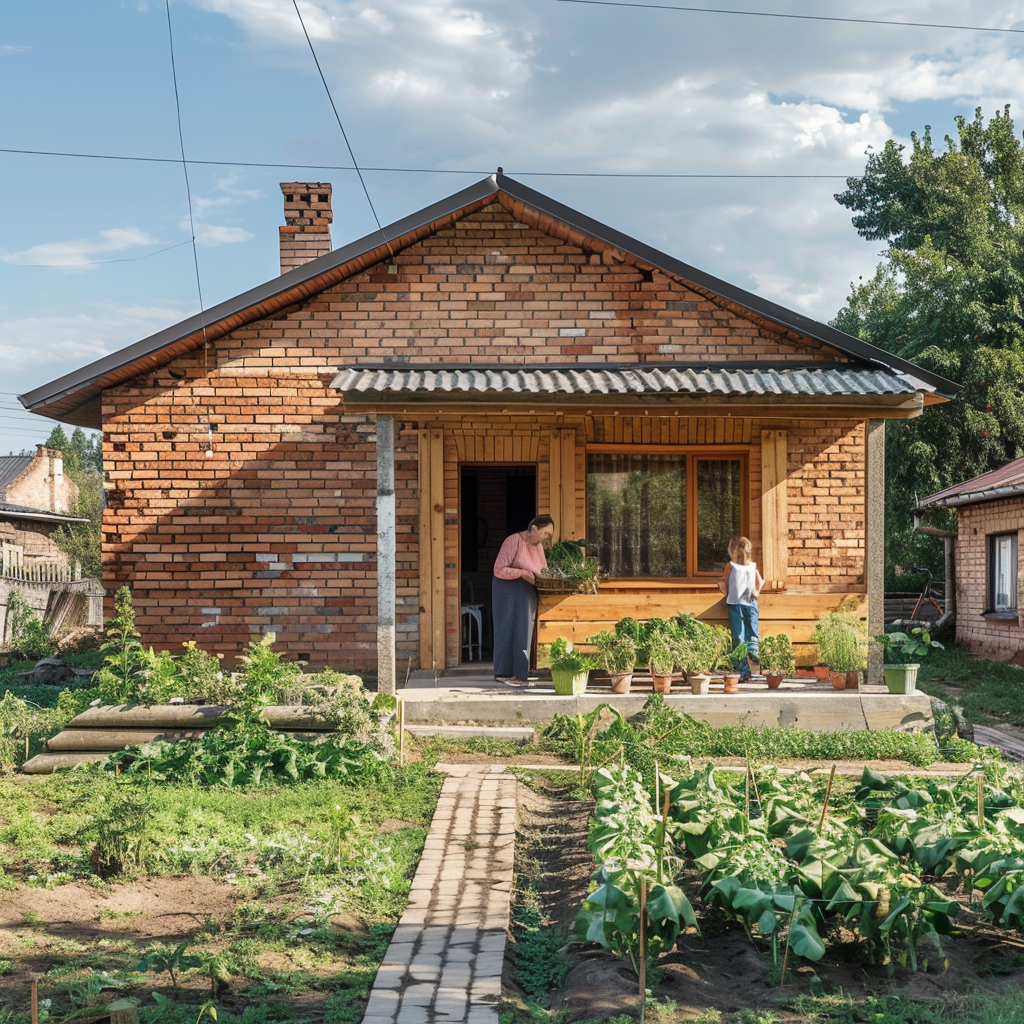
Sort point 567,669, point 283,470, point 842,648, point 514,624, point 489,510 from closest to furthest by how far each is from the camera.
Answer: point 567,669 → point 842,648 → point 514,624 → point 283,470 → point 489,510

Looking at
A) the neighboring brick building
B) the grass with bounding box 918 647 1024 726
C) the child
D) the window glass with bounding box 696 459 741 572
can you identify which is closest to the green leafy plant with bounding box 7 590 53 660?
the neighboring brick building

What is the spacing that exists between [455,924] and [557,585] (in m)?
4.99

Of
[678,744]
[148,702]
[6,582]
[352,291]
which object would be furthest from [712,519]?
[6,582]

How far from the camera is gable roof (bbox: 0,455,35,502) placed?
124 ft

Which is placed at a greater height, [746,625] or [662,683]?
[746,625]

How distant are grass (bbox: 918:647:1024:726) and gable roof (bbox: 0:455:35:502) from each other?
3208cm

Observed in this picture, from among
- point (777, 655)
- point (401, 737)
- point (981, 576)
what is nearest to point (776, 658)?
point (777, 655)

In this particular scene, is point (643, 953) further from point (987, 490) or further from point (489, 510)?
point (987, 490)

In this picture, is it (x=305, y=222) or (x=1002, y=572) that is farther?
(x=1002, y=572)

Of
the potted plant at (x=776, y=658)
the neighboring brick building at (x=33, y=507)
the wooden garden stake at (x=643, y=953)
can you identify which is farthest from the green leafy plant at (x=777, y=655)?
the neighboring brick building at (x=33, y=507)

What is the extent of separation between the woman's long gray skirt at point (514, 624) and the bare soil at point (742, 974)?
4.85 metres

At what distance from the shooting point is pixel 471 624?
41.0ft

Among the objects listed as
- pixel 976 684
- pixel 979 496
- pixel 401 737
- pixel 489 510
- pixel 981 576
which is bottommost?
pixel 976 684

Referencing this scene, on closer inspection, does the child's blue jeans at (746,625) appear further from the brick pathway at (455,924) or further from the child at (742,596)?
the brick pathway at (455,924)
